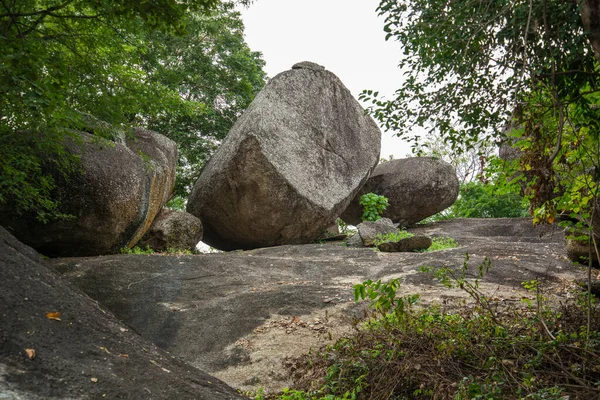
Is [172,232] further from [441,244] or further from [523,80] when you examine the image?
[523,80]

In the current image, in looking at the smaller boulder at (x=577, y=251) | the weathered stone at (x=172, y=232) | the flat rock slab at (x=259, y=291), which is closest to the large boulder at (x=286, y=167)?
the weathered stone at (x=172, y=232)

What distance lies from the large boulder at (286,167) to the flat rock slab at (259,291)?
1947mm

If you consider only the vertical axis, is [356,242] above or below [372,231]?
below

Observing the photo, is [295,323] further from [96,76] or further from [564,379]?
[96,76]

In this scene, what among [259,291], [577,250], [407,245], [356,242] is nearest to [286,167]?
[356,242]

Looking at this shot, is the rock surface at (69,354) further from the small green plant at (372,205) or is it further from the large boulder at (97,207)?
the small green plant at (372,205)

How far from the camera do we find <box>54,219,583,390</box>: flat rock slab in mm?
4926

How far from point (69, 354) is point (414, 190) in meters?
14.5

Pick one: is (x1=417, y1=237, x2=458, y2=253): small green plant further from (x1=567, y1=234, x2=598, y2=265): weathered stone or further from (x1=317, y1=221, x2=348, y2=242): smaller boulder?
(x1=567, y1=234, x2=598, y2=265): weathered stone

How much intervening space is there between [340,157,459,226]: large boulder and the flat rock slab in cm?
615

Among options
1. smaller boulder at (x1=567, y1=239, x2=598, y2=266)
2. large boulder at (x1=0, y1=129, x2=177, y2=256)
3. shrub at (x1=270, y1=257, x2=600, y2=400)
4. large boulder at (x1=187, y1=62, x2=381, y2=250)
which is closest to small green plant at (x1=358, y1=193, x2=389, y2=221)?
large boulder at (x1=187, y1=62, x2=381, y2=250)

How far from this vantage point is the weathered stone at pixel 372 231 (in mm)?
11720

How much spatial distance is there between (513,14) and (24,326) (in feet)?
14.0

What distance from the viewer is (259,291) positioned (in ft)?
22.2
